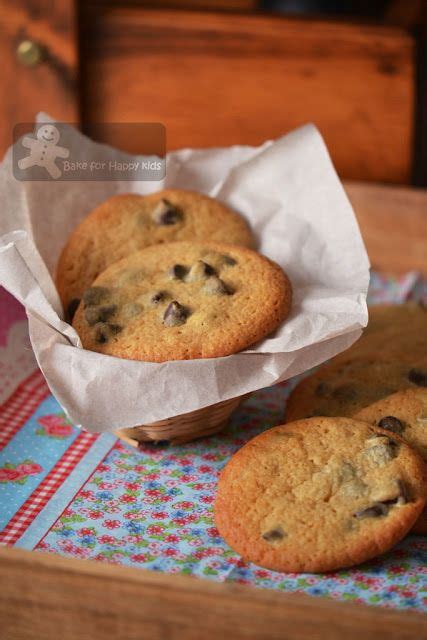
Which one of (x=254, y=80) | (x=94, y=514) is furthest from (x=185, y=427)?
(x=254, y=80)

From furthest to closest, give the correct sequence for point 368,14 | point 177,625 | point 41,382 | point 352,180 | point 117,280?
point 368,14 → point 352,180 → point 41,382 → point 117,280 → point 177,625

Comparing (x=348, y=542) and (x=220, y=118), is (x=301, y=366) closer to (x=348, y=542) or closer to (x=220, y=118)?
(x=348, y=542)

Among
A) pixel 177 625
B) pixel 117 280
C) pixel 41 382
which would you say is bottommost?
pixel 41 382

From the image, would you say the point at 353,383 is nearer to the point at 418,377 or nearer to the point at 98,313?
the point at 418,377

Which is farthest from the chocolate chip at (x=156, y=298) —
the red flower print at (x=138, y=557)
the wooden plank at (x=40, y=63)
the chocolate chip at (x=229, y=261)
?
the wooden plank at (x=40, y=63)

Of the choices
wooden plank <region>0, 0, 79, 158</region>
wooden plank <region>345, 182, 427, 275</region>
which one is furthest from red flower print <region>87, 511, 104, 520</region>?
wooden plank <region>0, 0, 79, 158</region>

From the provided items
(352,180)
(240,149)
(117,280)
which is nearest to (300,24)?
(352,180)

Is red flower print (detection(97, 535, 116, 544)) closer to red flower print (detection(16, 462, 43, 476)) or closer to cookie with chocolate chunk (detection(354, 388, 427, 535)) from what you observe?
red flower print (detection(16, 462, 43, 476))

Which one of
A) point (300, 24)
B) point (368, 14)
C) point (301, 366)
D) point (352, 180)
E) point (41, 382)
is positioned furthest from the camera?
point (368, 14)
